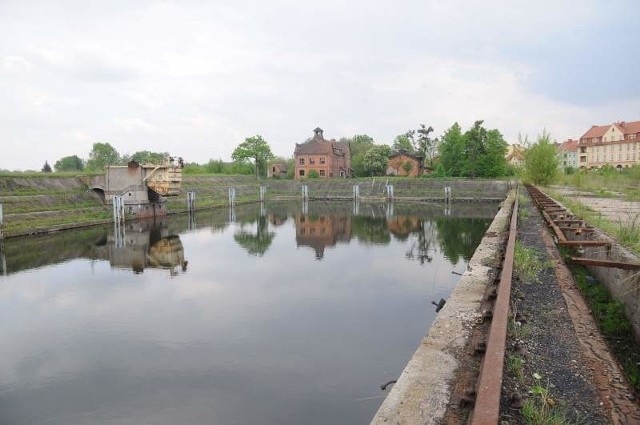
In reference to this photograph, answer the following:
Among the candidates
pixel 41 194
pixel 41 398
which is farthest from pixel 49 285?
pixel 41 194

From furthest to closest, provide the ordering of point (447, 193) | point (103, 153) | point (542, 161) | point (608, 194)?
point (103, 153) → point (447, 193) → point (542, 161) → point (608, 194)

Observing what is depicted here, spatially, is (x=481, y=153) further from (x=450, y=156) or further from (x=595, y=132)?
(x=595, y=132)

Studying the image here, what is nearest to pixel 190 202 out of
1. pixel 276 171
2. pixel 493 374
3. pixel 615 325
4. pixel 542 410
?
pixel 615 325

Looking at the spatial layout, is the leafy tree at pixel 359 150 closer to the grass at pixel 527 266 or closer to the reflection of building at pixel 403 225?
the reflection of building at pixel 403 225

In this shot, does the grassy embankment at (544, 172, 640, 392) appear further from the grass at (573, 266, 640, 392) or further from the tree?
the tree

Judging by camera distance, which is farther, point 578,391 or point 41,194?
point 41,194

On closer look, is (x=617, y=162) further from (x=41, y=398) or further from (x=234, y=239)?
(x=41, y=398)

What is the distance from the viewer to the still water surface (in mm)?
5945

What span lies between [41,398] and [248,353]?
3114 millimetres

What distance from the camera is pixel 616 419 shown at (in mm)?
2969

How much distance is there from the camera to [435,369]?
13.2 feet

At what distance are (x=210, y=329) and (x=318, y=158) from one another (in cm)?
5794

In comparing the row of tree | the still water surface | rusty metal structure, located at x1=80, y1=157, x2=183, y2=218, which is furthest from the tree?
the still water surface

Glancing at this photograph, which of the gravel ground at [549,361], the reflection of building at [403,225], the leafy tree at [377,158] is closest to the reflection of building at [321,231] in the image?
the reflection of building at [403,225]
